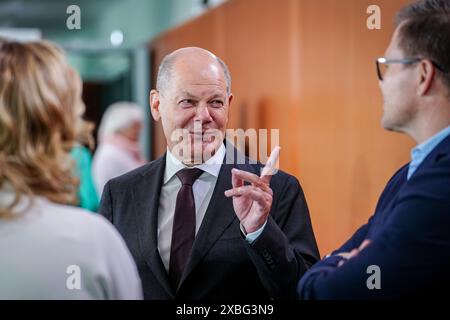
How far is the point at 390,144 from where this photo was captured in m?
2.67

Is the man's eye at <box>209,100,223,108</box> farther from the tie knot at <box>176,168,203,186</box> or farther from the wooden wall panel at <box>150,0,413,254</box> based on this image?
the wooden wall panel at <box>150,0,413,254</box>

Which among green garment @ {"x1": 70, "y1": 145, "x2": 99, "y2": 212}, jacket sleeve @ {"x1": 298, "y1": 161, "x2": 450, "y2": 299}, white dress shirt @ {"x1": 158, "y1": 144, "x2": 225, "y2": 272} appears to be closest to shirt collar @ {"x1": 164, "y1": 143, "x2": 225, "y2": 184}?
white dress shirt @ {"x1": 158, "y1": 144, "x2": 225, "y2": 272}

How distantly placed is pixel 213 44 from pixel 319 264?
6.56ft

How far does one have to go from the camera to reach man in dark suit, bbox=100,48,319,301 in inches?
71.7

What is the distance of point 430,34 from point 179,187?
0.77m

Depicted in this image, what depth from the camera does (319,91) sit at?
3025 mm

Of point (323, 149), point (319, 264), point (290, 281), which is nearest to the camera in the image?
point (319, 264)

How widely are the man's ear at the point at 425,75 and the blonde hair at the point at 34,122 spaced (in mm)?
754

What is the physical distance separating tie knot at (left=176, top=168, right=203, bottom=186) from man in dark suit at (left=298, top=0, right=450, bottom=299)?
1.46 feet

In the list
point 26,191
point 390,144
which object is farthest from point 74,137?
point 390,144

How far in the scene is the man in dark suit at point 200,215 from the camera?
1.82m

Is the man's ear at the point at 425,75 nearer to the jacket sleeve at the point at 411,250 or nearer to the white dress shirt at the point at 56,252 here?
the jacket sleeve at the point at 411,250

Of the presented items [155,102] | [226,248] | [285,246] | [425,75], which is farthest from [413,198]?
[155,102]

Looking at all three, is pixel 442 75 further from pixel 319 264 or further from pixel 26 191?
pixel 26 191
